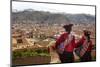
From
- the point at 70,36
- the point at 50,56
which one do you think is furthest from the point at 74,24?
the point at 50,56

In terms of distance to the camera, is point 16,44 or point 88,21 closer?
point 16,44

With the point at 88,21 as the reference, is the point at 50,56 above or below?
below

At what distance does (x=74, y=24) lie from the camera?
275 cm

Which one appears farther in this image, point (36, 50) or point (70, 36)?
point (70, 36)

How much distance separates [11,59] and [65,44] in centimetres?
69

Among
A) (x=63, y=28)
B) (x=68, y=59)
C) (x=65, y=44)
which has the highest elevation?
(x=63, y=28)

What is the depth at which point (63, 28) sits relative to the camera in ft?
8.81
